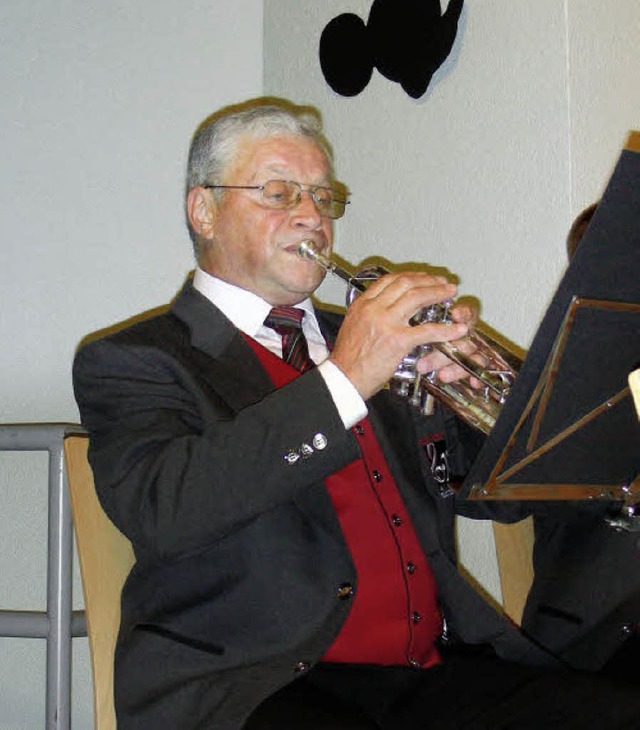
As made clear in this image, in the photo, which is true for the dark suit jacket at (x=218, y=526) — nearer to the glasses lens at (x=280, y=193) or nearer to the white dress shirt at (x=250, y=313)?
the white dress shirt at (x=250, y=313)

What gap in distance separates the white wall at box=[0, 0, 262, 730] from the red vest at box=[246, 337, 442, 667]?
95cm

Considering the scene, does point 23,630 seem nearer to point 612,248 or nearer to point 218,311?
point 218,311

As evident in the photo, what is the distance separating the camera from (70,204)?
2.37 m

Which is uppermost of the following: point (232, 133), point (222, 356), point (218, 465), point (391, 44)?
point (391, 44)

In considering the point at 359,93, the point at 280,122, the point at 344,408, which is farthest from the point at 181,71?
the point at 344,408

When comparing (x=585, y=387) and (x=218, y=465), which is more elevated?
(x=585, y=387)

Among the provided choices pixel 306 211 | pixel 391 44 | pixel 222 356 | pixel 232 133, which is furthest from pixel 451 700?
pixel 391 44

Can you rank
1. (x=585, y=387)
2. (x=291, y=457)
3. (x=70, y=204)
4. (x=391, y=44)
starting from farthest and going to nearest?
(x=70, y=204) < (x=391, y=44) < (x=291, y=457) < (x=585, y=387)

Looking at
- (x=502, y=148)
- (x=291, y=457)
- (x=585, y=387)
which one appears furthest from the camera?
(x=502, y=148)

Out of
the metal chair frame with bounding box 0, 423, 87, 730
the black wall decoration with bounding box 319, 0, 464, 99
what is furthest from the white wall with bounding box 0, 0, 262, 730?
the metal chair frame with bounding box 0, 423, 87, 730

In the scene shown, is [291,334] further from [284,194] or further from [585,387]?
[585,387]

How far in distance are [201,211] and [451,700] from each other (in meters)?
0.85

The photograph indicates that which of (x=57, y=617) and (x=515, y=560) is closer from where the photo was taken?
(x=515, y=560)

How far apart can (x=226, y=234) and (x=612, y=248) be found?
2.62ft
